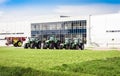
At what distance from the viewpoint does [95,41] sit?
6544 centimetres

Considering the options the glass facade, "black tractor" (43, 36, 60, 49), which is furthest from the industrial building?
"black tractor" (43, 36, 60, 49)

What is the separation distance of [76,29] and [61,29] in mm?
3938

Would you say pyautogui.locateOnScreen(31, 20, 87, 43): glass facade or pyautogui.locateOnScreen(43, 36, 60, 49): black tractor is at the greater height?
pyautogui.locateOnScreen(31, 20, 87, 43): glass facade

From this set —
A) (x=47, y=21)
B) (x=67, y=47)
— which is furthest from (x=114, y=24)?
(x=47, y=21)

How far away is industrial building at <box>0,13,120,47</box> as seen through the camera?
62103 millimetres

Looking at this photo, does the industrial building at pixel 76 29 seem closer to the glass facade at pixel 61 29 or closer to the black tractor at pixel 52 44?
the glass facade at pixel 61 29

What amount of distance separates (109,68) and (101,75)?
1547 mm

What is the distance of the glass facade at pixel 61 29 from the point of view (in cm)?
7019

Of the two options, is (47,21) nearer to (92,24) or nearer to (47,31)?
(47,31)

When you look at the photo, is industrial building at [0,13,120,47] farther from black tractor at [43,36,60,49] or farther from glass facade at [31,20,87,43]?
black tractor at [43,36,60,49]

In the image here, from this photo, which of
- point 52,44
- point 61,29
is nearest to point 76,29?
point 61,29

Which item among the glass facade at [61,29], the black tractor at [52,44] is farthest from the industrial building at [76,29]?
the black tractor at [52,44]

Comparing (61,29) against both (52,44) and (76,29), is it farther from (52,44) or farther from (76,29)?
(52,44)

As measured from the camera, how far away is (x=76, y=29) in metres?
71.3
